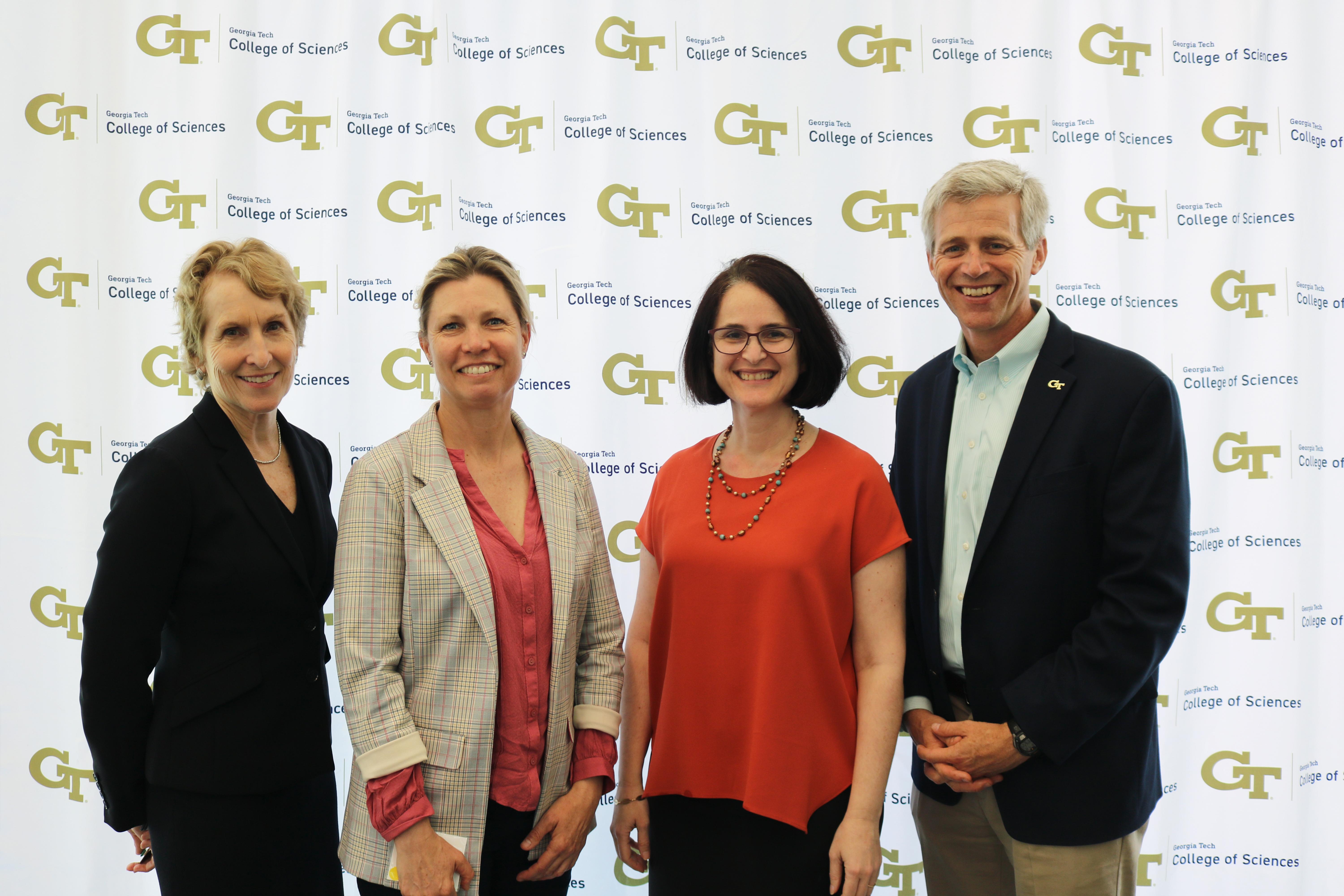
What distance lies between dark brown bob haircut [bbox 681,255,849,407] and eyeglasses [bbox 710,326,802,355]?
2cm

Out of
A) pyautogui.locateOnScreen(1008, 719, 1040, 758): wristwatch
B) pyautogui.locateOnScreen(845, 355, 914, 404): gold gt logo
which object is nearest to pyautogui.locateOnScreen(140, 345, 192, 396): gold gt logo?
pyautogui.locateOnScreen(845, 355, 914, 404): gold gt logo

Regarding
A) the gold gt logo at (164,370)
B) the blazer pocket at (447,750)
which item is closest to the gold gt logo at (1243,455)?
the blazer pocket at (447,750)

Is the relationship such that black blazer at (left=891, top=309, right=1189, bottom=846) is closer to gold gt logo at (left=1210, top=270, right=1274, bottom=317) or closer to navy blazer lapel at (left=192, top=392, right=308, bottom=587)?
navy blazer lapel at (left=192, top=392, right=308, bottom=587)

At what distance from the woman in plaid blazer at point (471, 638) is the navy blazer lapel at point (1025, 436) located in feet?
2.56

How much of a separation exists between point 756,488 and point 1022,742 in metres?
0.68

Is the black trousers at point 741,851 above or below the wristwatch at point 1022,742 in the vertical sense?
below

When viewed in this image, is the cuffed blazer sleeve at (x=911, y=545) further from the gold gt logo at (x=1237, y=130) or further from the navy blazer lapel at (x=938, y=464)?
the gold gt logo at (x=1237, y=130)

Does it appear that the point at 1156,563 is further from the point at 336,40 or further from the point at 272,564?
the point at 336,40

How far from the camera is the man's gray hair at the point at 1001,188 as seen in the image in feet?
5.65

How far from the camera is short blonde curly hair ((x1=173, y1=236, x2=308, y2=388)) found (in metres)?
1.73

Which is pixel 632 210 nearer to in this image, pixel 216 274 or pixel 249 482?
pixel 216 274

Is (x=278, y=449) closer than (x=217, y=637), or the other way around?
(x=217, y=637)

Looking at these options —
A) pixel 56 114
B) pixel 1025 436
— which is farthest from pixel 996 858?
pixel 56 114

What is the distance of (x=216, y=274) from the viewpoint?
5.72ft
